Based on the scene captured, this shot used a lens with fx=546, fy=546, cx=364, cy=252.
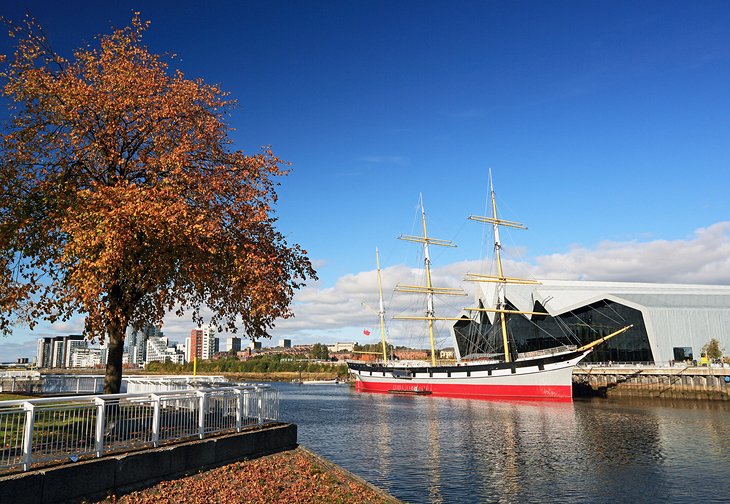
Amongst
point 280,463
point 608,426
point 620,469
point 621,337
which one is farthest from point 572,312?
point 280,463

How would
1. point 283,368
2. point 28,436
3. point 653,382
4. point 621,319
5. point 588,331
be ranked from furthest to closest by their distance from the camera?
point 283,368
point 588,331
point 621,319
point 653,382
point 28,436

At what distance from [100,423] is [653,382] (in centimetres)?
6931

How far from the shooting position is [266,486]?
14.6 m

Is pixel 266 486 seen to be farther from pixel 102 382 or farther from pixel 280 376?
pixel 280 376

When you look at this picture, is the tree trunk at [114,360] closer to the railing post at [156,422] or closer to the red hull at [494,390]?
the railing post at [156,422]

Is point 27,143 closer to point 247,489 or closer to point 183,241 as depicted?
point 183,241

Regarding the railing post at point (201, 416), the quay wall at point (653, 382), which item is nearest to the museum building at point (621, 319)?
the quay wall at point (653, 382)

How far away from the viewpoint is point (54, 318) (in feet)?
56.3

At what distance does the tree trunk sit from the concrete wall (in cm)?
549

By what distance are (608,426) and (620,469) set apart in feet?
53.2

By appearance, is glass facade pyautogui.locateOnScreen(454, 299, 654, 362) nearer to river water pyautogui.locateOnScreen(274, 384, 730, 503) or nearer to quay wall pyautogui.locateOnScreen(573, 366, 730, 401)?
quay wall pyautogui.locateOnScreen(573, 366, 730, 401)

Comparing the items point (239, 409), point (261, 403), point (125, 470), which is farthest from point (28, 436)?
point (261, 403)

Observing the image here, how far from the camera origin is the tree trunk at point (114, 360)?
754 inches

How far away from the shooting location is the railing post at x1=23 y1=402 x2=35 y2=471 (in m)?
11.3
